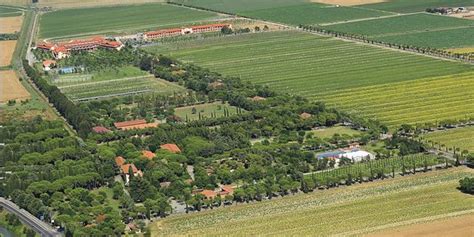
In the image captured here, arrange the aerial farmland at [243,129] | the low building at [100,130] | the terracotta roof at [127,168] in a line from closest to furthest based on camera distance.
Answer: the aerial farmland at [243,129], the terracotta roof at [127,168], the low building at [100,130]

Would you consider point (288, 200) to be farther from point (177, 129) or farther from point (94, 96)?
point (94, 96)

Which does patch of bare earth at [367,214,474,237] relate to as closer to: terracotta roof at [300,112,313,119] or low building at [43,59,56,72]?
terracotta roof at [300,112,313,119]

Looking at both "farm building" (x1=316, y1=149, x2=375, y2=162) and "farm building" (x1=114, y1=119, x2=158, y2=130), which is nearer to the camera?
"farm building" (x1=316, y1=149, x2=375, y2=162)

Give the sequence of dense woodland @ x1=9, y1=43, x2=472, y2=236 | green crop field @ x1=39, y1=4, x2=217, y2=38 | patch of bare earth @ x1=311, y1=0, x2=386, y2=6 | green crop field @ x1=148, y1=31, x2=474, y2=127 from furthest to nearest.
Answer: patch of bare earth @ x1=311, y1=0, x2=386, y2=6, green crop field @ x1=39, y1=4, x2=217, y2=38, green crop field @ x1=148, y1=31, x2=474, y2=127, dense woodland @ x1=9, y1=43, x2=472, y2=236

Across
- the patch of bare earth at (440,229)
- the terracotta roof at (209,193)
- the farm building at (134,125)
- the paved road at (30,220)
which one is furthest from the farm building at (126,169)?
the patch of bare earth at (440,229)

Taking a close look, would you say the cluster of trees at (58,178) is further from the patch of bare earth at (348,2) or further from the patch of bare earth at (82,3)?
the patch of bare earth at (82,3)

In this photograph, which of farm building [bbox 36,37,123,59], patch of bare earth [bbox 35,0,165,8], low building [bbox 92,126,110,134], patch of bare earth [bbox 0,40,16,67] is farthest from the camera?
patch of bare earth [bbox 35,0,165,8]

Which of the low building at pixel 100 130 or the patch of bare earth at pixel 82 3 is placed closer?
the low building at pixel 100 130

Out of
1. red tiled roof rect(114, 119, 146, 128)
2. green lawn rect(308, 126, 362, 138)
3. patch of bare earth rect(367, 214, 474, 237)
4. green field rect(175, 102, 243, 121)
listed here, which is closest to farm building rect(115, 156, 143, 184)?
red tiled roof rect(114, 119, 146, 128)
